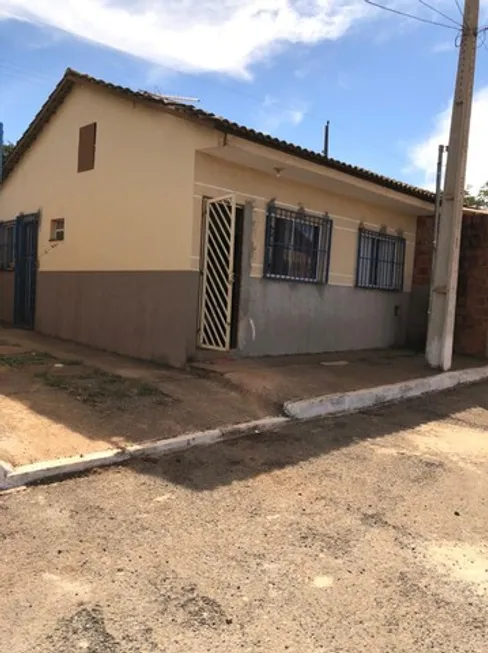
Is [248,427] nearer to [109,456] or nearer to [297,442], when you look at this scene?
[297,442]

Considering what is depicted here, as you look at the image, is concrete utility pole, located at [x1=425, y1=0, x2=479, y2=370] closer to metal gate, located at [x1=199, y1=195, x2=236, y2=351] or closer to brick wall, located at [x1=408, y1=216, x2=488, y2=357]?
brick wall, located at [x1=408, y1=216, x2=488, y2=357]

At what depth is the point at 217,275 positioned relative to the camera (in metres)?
8.95

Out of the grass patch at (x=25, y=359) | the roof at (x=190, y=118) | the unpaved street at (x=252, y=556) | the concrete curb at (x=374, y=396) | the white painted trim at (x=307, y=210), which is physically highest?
the roof at (x=190, y=118)

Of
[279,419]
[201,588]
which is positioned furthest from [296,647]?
[279,419]

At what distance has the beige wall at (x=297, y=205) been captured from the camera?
335 inches

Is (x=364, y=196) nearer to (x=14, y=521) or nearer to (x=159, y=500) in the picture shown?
(x=159, y=500)

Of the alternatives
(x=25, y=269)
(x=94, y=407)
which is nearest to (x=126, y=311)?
(x=94, y=407)

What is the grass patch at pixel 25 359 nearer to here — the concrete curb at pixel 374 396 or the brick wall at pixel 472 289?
the concrete curb at pixel 374 396

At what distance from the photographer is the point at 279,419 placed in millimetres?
Result: 6441

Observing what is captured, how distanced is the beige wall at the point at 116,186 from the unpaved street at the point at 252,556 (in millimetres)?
4409

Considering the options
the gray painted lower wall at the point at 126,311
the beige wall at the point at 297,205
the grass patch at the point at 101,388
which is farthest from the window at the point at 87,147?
the grass patch at the point at 101,388

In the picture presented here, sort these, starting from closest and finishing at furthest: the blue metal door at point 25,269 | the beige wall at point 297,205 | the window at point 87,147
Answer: the beige wall at point 297,205
the window at point 87,147
the blue metal door at point 25,269

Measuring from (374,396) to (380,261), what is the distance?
4919 mm

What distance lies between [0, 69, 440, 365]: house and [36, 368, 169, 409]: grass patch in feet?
4.63
